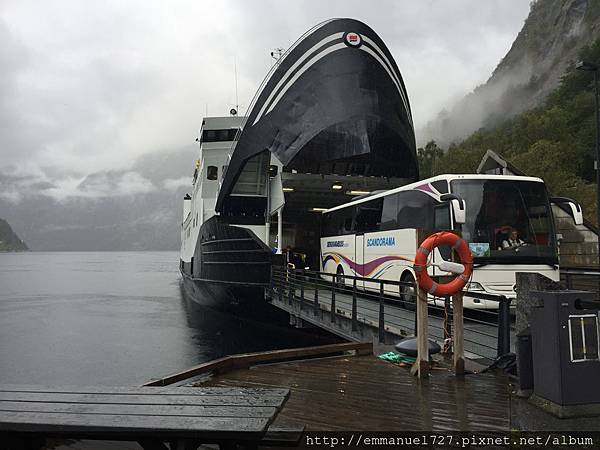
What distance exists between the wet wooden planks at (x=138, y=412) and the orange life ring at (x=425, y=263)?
2.40 meters

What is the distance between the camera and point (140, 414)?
2592 mm

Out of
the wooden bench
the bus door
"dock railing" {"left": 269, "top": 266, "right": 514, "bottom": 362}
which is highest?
the bus door

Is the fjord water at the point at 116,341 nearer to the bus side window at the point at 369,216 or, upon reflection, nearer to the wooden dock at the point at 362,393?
the bus side window at the point at 369,216

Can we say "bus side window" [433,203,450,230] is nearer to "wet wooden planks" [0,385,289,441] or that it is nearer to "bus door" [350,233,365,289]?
"bus door" [350,233,365,289]

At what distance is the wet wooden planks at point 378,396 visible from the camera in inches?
139

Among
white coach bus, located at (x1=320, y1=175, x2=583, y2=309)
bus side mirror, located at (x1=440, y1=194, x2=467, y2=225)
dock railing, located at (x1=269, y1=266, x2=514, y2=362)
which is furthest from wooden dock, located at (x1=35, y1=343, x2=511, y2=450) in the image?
bus side mirror, located at (x1=440, y1=194, x2=467, y2=225)

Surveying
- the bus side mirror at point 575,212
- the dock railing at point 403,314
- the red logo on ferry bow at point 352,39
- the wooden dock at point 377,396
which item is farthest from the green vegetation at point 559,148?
the wooden dock at point 377,396

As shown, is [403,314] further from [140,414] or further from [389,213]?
[140,414]

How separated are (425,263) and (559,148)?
1266 inches

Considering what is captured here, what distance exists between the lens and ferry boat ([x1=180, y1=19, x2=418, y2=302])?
50.0 ft

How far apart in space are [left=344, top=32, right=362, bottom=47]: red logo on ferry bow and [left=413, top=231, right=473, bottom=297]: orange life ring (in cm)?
1284

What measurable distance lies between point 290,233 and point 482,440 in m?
19.6

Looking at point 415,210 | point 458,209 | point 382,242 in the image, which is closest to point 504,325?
point 458,209

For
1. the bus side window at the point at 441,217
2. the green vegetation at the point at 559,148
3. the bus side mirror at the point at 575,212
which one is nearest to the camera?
the bus side window at the point at 441,217
